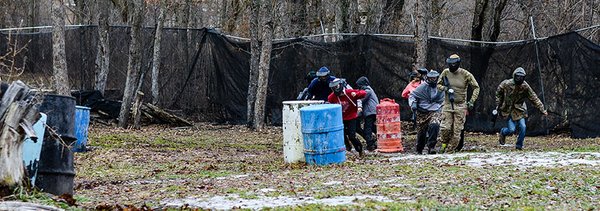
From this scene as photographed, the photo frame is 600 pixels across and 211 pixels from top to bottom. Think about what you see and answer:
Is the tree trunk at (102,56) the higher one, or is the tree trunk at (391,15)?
the tree trunk at (391,15)

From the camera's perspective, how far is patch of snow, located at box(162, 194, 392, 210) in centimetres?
968

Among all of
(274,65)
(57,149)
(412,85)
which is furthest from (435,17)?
(57,149)

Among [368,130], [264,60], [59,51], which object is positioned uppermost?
[59,51]

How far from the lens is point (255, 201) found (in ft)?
33.0

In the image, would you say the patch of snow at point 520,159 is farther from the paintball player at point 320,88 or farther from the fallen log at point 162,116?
the fallen log at point 162,116

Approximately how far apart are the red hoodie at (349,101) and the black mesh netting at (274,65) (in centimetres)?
646

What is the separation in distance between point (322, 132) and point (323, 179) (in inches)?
104

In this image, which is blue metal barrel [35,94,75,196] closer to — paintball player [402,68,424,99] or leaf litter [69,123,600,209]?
leaf litter [69,123,600,209]

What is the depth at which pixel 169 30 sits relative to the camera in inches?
1094

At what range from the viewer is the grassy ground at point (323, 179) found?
10180mm

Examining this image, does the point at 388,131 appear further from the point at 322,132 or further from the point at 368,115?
the point at 322,132

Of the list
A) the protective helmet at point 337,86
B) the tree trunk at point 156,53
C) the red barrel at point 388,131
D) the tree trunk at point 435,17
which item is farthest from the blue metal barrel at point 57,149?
the tree trunk at point 435,17

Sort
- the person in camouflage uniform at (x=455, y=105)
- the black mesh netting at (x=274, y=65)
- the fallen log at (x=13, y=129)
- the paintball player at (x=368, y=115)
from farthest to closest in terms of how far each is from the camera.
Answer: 1. the black mesh netting at (x=274, y=65)
2. the paintball player at (x=368, y=115)
3. the person in camouflage uniform at (x=455, y=105)
4. the fallen log at (x=13, y=129)

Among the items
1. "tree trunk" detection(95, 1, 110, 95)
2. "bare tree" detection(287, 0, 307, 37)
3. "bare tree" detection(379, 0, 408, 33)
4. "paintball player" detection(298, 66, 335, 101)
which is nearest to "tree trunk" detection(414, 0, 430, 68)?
"paintball player" detection(298, 66, 335, 101)
